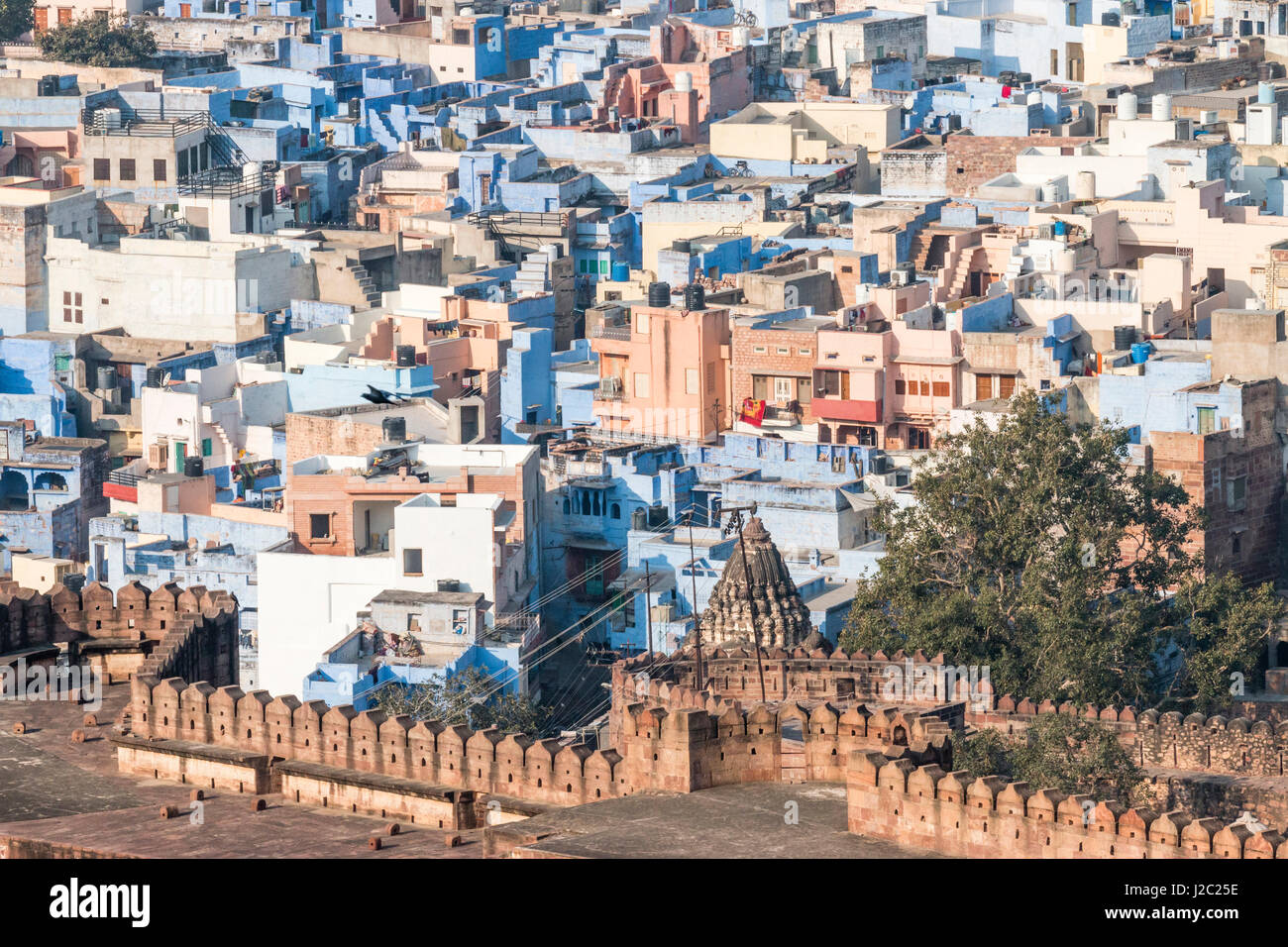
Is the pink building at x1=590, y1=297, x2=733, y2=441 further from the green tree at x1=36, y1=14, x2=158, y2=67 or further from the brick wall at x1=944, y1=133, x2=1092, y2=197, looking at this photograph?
the green tree at x1=36, y1=14, x2=158, y2=67

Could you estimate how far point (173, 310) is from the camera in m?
76.4

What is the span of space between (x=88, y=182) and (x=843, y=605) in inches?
1313

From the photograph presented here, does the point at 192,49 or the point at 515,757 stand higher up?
the point at 192,49

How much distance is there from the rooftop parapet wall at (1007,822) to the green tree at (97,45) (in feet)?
207

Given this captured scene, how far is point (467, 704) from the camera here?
172 ft

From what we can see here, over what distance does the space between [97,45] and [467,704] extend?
153 ft

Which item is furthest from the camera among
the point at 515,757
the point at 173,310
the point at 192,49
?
the point at 192,49

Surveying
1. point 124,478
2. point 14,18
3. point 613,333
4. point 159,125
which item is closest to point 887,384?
point 613,333

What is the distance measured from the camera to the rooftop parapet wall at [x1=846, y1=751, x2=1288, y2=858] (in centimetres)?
3444

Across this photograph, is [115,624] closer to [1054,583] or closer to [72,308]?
[1054,583]

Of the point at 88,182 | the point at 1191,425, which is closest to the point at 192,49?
the point at 88,182

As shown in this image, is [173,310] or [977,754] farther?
[173,310]

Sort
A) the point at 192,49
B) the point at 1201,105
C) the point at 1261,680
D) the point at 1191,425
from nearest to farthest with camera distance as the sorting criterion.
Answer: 1. the point at 1261,680
2. the point at 1191,425
3. the point at 1201,105
4. the point at 192,49
